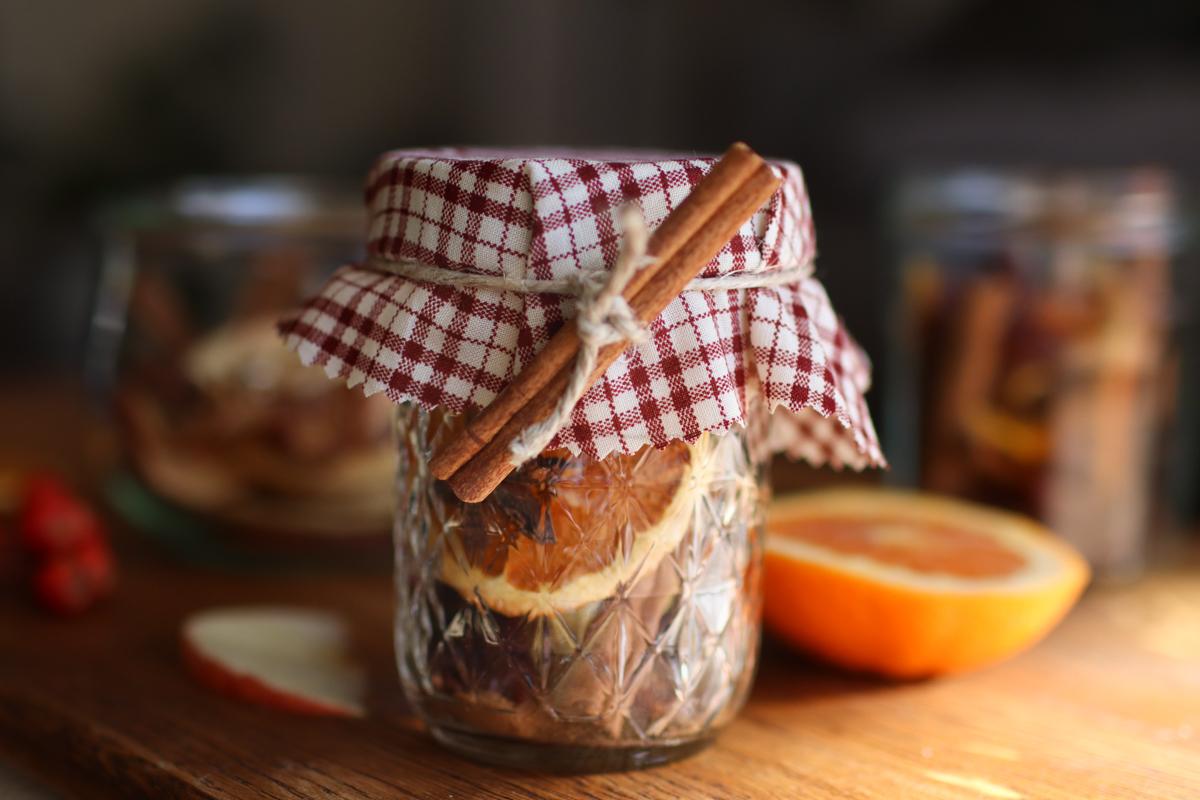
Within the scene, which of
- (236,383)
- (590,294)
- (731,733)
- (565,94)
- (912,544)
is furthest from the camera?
(565,94)

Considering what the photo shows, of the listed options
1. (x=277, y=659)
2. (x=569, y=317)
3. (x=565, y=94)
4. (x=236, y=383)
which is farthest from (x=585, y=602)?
(x=565, y=94)

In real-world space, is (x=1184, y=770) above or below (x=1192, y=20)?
below

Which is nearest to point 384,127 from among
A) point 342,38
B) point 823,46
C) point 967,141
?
point 342,38

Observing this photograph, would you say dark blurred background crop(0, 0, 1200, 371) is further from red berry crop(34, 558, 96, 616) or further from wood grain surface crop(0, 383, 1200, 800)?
red berry crop(34, 558, 96, 616)

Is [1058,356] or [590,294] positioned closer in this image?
[590,294]

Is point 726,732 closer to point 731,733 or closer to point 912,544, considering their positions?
point 731,733

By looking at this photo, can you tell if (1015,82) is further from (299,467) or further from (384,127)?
(384,127)

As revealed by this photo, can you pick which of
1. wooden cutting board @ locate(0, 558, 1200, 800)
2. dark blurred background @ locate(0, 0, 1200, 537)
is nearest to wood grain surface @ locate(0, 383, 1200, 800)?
wooden cutting board @ locate(0, 558, 1200, 800)
